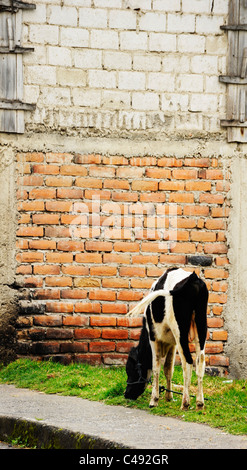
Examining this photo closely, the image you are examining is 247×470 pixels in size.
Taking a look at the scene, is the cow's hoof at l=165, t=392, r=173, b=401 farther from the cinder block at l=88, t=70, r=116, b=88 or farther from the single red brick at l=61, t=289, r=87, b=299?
the cinder block at l=88, t=70, r=116, b=88

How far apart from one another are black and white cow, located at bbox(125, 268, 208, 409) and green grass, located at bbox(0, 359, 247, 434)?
131 mm

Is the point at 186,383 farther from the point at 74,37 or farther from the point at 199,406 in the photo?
the point at 74,37

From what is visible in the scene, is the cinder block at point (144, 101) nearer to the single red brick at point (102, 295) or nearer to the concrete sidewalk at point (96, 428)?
the single red brick at point (102, 295)

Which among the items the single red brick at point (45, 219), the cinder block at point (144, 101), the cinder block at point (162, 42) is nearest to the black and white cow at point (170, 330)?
the single red brick at point (45, 219)

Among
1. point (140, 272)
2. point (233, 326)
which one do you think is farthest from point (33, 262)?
point (233, 326)

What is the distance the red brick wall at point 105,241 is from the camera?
20.8ft

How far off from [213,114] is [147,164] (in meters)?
0.82

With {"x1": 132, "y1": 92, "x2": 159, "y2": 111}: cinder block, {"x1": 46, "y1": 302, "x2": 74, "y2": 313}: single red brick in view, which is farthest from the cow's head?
{"x1": 132, "y1": 92, "x2": 159, "y2": 111}: cinder block

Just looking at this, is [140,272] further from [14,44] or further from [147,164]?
[14,44]

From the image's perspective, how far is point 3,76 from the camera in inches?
248

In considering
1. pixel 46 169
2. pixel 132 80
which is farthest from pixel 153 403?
Answer: pixel 132 80

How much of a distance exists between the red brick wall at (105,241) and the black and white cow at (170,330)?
4.25 ft

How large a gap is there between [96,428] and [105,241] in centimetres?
251

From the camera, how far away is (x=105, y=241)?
6406mm
